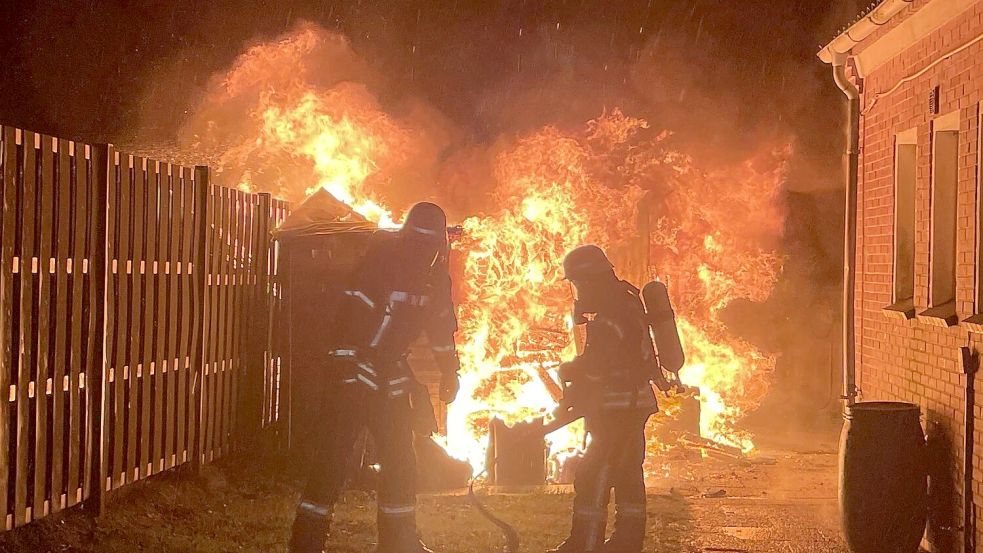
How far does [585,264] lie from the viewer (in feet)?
20.8

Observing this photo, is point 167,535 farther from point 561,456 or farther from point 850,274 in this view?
point 850,274

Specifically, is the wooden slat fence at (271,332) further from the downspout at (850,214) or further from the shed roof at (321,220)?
the downspout at (850,214)

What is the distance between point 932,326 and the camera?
746cm

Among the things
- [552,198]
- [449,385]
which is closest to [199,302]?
[449,385]

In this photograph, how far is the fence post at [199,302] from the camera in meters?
7.71

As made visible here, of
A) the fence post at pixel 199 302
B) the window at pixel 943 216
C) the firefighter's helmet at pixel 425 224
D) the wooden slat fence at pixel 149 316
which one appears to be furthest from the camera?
the fence post at pixel 199 302

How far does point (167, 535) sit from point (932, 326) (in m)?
5.73

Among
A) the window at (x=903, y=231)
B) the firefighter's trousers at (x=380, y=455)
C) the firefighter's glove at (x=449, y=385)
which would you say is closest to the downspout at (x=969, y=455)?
the window at (x=903, y=231)

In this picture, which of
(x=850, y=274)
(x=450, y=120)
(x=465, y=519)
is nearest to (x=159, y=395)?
(x=465, y=519)

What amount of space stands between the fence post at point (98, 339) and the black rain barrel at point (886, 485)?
5.16m

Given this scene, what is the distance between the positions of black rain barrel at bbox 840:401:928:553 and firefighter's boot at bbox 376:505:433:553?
3.17 meters

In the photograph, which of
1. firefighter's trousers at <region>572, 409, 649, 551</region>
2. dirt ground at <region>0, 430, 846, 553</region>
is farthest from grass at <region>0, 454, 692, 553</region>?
firefighter's trousers at <region>572, 409, 649, 551</region>

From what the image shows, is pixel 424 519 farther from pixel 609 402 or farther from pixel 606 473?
pixel 609 402

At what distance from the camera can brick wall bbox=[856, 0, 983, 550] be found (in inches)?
267
